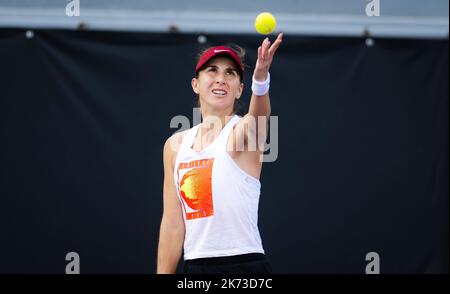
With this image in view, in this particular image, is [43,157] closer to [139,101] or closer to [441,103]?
[139,101]

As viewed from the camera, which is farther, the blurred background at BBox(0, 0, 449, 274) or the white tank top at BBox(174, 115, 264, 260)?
the blurred background at BBox(0, 0, 449, 274)


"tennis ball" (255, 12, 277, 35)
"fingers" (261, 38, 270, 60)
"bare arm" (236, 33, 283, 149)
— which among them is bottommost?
"bare arm" (236, 33, 283, 149)

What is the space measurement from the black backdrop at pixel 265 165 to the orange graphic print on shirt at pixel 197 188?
1.61m

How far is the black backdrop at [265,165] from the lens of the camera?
191 inches

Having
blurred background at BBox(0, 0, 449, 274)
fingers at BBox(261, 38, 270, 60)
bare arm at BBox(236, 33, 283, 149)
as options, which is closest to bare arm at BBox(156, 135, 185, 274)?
A: bare arm at BBox(236, 33, 283, 149)

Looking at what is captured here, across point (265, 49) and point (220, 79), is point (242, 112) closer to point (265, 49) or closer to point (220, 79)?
point (220, 79)

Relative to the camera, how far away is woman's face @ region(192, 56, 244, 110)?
135 inches

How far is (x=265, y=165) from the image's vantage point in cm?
495
